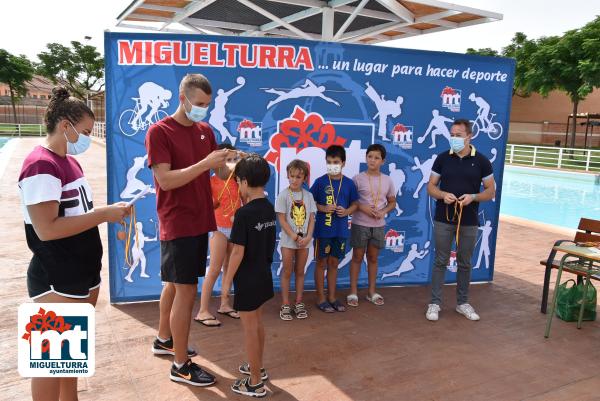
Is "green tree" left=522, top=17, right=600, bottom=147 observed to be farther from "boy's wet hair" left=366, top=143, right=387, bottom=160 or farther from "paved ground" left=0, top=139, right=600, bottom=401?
"boy's wet hair" left=366, top=143, right=387, bottom=160

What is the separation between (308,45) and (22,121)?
63618mm

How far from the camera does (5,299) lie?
4547 millimetres

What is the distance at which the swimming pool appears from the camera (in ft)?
42.9

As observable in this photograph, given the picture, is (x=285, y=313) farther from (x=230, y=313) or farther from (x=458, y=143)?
(x=458, y=143)

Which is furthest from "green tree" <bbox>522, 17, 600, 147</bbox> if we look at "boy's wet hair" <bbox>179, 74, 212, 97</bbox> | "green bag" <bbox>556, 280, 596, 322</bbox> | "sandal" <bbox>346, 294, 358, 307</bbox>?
"boy's wet hair" <bbox>179, 74, 212, 97</bbox>

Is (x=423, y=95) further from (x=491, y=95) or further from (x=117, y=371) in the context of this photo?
(x=117, y=371)

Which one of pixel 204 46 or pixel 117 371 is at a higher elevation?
pixel 204 46

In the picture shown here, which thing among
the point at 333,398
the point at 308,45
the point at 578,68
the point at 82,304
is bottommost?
the point at 333,398

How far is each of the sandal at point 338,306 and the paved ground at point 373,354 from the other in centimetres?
8

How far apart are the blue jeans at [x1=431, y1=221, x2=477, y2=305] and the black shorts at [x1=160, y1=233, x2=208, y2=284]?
2499 mm

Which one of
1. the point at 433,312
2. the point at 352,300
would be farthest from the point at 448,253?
the point at 352,300

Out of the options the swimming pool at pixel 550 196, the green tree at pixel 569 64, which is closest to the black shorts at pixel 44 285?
the swimming pool at pixel 550 196

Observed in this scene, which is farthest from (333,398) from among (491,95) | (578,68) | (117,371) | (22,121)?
(22,121)

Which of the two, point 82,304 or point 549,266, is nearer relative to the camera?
point 82,304
